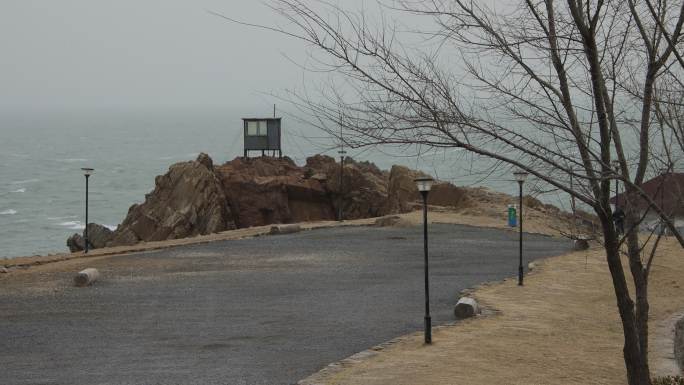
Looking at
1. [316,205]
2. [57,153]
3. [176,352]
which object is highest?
[57,153]

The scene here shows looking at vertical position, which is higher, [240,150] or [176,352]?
[240,150]

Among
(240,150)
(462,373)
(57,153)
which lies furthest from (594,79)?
(57,153)

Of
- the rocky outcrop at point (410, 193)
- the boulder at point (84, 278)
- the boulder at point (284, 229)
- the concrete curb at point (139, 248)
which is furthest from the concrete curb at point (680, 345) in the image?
the rocky outcrop at point (410, 193)

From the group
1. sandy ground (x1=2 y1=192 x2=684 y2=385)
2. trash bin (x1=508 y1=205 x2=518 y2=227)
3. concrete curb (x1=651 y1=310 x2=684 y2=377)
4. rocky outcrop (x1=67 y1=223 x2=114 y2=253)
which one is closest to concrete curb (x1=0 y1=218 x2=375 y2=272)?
trash bin (x1=508 y1=205 x2=518 y2=227)

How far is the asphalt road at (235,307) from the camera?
17.2 meters

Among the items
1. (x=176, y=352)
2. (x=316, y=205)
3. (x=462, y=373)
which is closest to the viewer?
(x=462, y=373)

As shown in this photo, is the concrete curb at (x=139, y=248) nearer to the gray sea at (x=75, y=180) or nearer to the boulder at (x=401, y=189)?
the gray sea at (x=75, y=180)

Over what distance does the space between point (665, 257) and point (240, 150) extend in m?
138

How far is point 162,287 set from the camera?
87.2 ft

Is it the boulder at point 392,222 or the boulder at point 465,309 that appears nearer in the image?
the boulder at point 465,309

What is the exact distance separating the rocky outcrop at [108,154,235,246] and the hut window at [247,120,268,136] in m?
9.83

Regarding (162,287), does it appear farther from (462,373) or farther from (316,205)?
(316,205)

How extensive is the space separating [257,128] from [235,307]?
134 ft

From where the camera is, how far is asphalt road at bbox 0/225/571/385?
17.2 metres
